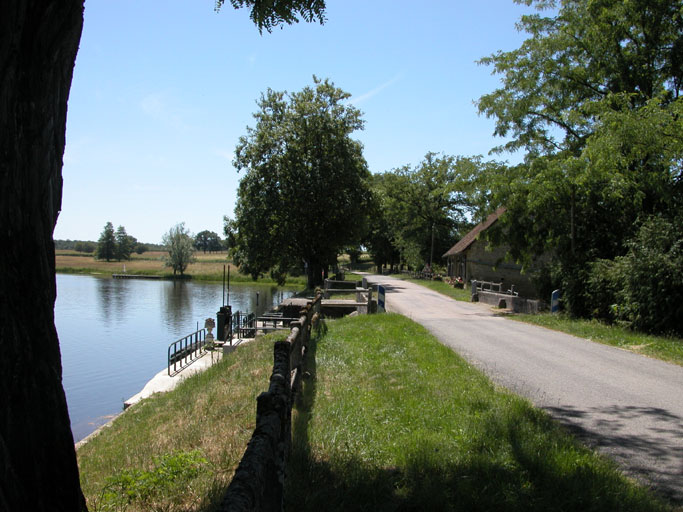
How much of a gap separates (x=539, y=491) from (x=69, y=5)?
4.77 metres

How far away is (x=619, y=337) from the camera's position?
45.2ft

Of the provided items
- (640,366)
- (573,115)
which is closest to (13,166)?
(640,366)

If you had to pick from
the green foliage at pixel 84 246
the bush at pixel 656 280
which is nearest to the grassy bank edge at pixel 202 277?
the bush at pixel 656 280

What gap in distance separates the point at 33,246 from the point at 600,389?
26.6 feet

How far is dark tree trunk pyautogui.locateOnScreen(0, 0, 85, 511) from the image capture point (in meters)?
2.61

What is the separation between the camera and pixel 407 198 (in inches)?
2360

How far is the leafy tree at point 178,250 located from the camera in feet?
304

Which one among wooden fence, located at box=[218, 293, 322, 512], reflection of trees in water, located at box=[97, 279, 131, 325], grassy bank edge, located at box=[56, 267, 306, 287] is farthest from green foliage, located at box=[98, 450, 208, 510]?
grassy bank edge, located at box=[56, 267, 306, 287]

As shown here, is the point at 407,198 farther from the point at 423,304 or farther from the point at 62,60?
the point at 62,60

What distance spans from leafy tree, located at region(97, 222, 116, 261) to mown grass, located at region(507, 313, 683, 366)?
12763 cm

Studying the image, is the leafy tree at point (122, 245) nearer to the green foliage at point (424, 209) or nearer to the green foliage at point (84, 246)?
the green foliage at point (84, 246)

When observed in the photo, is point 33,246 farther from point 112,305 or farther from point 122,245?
point 122,245

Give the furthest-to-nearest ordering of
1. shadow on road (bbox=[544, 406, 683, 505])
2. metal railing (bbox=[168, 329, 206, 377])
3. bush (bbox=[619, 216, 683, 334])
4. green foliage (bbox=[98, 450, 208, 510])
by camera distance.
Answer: metal railing (bbox=[168, 329, 206, 377]) → bush (bbox=[619, 216, 683, 334]) → shadow on road (bbox=[544, 406, 683, 505]) → green foliage (bbox=[98, 450, 208, 510])

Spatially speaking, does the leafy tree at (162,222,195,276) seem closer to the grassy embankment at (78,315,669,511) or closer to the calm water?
the calm water
